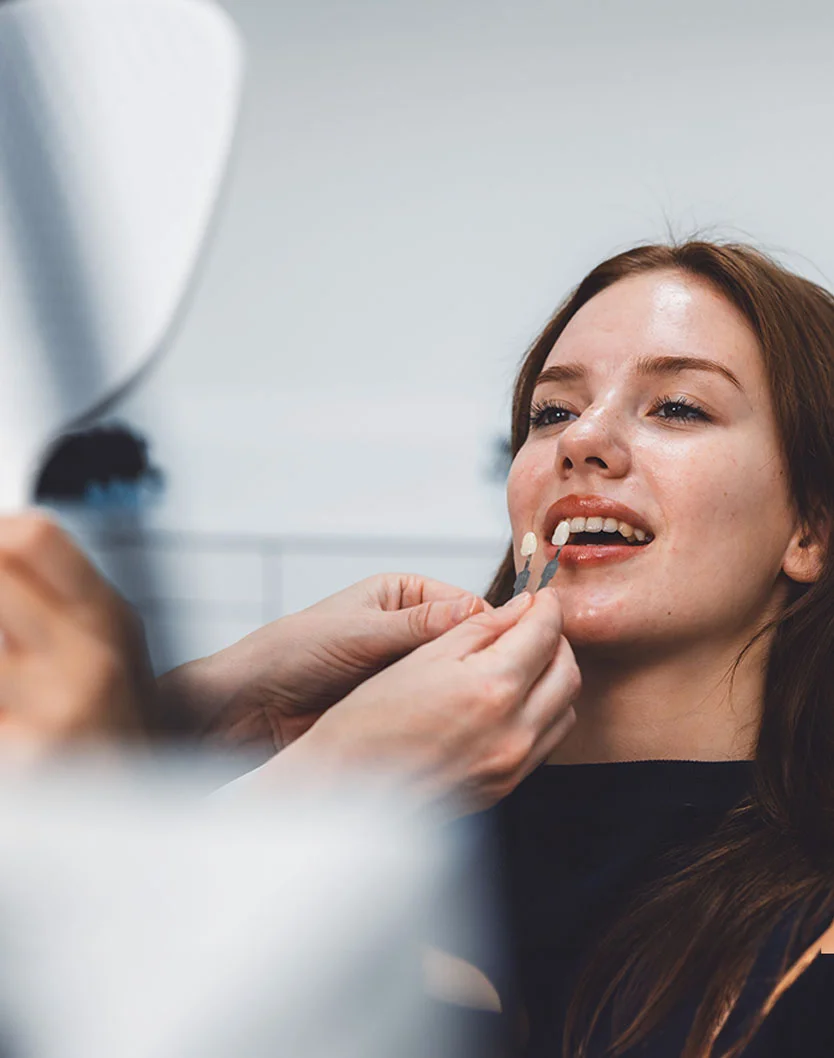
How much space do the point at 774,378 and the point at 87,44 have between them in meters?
0.86

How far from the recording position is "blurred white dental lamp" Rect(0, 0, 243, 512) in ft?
0.85

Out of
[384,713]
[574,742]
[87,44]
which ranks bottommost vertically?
[574,742]

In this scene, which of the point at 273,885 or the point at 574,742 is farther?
the point at 574,742

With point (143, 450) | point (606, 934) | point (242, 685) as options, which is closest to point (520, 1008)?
point (606, 934)

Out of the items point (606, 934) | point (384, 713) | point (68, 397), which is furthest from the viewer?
point (606, 934)

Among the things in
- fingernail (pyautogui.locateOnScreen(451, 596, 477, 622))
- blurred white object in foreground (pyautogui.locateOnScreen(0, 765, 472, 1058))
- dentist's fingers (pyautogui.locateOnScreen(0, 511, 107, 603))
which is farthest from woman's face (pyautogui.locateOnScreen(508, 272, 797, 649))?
dentist's fingers (pyautogui.locateOnScreen(0, 511, 107, 603))

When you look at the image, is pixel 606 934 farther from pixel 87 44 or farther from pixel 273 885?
pixel 87 44

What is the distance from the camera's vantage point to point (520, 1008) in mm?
893

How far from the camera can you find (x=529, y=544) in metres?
1.02

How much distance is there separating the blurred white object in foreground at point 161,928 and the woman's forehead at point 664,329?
76 cm

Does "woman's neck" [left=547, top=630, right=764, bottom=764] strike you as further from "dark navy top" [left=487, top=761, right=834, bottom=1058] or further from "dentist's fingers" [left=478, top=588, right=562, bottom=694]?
"dentist's fingers" [left=478, top=588, right=562, bottom=694]

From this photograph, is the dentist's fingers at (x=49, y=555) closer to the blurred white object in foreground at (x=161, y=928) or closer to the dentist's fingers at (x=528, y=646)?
the blurred white object in foreground at (x=161, y=928)

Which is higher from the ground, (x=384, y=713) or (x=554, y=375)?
(x=554, y=375)

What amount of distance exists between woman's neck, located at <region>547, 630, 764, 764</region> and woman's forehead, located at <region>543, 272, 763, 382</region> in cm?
30
